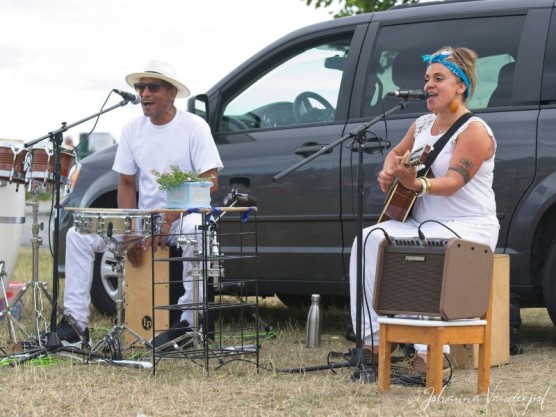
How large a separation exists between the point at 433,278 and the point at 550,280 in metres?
1.60

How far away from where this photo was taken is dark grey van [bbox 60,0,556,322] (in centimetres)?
640

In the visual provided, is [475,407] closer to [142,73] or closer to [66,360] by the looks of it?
[66,360]

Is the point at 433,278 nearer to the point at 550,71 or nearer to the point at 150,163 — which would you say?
the point at 550,71

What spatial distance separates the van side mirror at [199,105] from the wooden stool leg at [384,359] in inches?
110

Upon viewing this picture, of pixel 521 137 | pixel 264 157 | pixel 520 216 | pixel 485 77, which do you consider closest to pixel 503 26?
pixel 485 77

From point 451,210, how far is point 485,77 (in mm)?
1249

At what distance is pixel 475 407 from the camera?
4.71 m

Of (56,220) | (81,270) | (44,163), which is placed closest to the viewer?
(56,220)

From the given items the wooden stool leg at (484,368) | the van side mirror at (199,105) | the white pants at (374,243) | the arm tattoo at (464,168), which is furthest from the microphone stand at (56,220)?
the wooden stool leg at (484,368)

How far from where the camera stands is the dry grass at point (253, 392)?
15.5 feet

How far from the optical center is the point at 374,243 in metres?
5.83

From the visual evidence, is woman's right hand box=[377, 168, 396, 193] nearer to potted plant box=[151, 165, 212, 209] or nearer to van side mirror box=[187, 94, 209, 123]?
potted plant box=[151, 165, 212, 209]

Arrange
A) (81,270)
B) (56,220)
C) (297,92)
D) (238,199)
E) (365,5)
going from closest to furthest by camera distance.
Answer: (238,199) → (56,220) → (81,270) → (297,92) → (365,5)

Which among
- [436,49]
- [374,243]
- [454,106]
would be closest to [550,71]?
[436,49]
